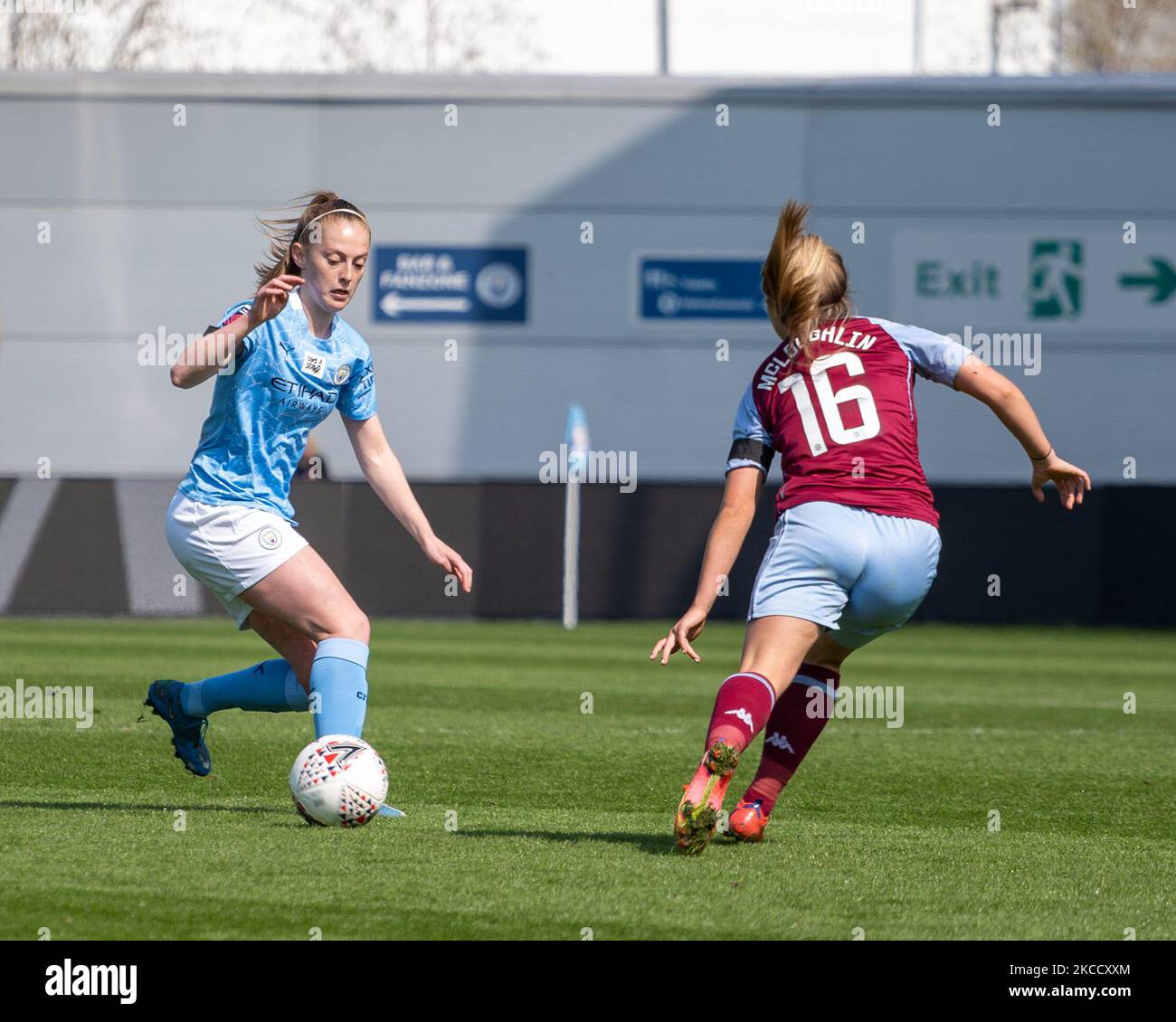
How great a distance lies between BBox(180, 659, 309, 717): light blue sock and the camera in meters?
6.18

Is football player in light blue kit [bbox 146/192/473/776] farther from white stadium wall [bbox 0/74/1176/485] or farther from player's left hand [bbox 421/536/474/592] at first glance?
white stadium wall [bbox 0/74/1176/485]

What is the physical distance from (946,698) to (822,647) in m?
6.50

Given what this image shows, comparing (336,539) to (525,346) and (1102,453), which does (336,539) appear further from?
(1102,453)

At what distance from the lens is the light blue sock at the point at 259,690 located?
6.18 m

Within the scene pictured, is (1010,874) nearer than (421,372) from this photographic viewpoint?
Yes

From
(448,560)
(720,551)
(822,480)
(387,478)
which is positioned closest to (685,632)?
(720,551)

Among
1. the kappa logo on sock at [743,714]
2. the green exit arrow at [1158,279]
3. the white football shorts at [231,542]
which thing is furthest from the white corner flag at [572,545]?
the kappa logo on sock at [743,714]

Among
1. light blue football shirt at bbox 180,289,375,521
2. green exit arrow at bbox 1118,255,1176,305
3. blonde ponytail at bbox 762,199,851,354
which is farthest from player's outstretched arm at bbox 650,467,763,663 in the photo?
green exit arrow at bbox 1118,255,1176,305

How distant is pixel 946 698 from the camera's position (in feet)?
39.4

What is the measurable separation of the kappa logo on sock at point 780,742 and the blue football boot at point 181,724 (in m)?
2.06

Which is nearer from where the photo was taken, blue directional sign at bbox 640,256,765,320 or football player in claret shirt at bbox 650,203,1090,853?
football player in claret shirt at bbox 650,203,1090,853

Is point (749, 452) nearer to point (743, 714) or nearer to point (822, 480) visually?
point (822, 480)

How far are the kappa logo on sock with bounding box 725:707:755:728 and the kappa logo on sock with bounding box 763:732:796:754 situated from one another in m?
0.67
